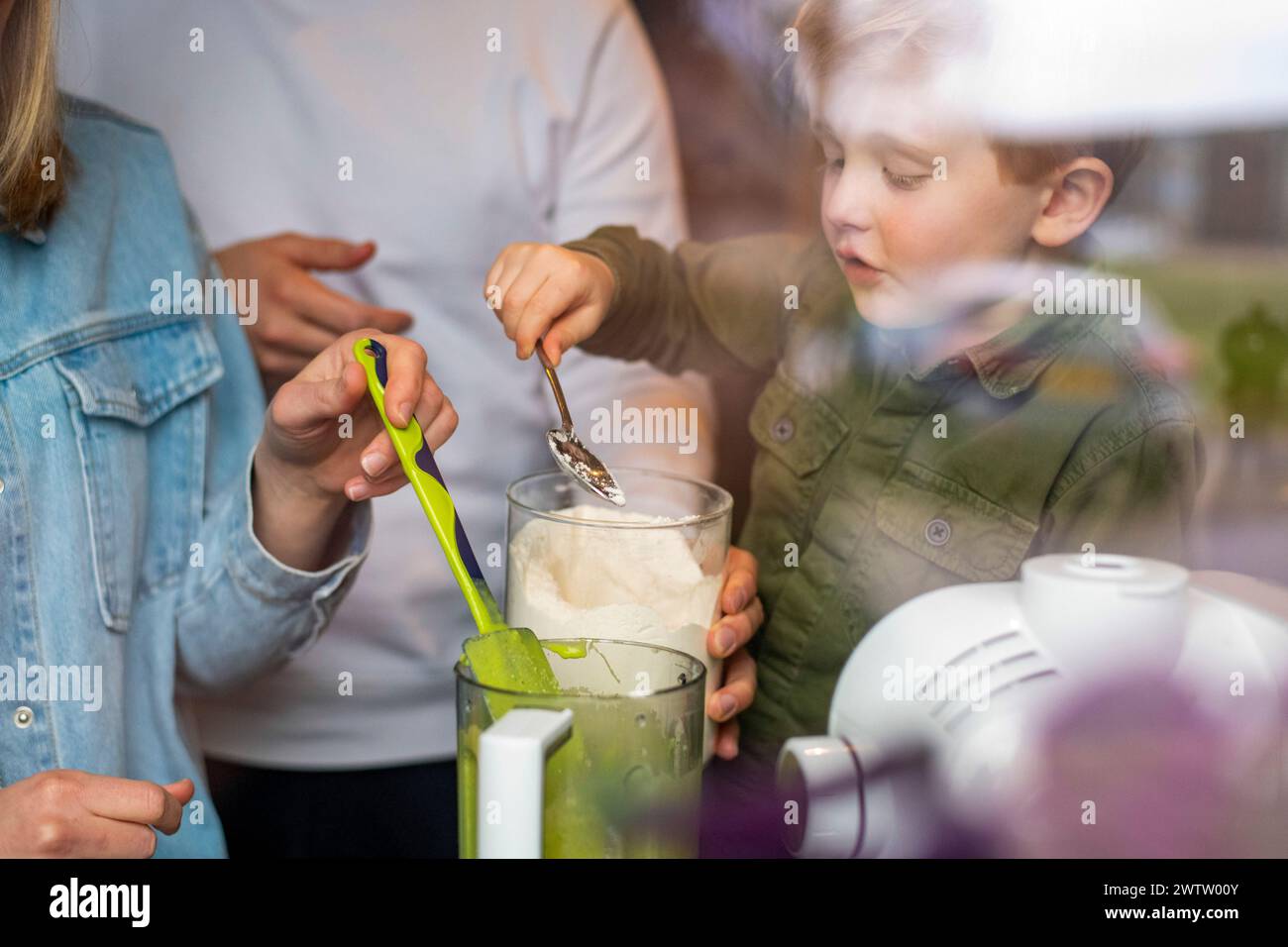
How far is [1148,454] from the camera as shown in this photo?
66 cm

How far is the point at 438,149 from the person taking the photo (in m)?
0.76

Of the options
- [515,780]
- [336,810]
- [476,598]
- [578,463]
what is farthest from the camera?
[336,810]

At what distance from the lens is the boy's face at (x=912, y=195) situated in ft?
2.16

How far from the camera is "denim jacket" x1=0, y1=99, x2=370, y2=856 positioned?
2.27 ft

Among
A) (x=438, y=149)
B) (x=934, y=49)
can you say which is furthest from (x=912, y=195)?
(x=438, y=149)

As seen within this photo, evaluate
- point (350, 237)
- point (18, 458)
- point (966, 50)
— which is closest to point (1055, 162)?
point (966, 50)

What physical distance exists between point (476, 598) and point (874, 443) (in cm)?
25

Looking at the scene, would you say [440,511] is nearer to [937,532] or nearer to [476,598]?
[476,598]

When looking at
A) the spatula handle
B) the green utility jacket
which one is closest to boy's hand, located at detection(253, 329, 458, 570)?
the spatula handle

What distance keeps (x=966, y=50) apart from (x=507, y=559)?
0.36 meters

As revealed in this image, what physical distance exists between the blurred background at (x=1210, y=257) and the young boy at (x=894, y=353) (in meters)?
0.02

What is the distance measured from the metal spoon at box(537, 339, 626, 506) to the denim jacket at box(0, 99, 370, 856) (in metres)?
0.13
